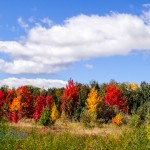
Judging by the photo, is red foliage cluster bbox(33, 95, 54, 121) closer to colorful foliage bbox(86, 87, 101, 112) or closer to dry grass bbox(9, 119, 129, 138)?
dry grass bbox(9, 119, 129, 138)

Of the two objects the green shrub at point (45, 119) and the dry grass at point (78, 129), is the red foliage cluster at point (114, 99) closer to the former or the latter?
the dry grass at point (78, 129)

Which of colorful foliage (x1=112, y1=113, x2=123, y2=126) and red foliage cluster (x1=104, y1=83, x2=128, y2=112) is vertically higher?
red foliage cluster (x1=104, y1=83, x2=128, y2=112)

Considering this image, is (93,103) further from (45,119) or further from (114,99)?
(45,119)

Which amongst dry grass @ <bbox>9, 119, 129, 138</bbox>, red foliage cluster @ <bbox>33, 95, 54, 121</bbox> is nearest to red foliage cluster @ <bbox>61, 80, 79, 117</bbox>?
red foliage cluster @ <bbox>33, 95, 54, 121</bbox>

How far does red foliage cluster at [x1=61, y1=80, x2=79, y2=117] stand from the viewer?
78438 millimetres

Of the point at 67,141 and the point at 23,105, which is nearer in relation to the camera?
the point at 67,141

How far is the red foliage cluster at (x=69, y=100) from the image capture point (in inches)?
3088

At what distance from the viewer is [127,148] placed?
86.1 feet

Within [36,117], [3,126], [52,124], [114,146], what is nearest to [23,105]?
[36,117]

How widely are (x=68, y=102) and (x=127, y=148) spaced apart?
52460 mm

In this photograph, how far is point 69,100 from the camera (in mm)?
78562

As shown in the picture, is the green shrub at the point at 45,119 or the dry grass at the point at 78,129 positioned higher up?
the green shrub at the point at 45,119

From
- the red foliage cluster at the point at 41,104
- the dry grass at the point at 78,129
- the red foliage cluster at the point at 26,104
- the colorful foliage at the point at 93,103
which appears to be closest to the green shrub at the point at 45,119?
the dry grass at the point at 78,129

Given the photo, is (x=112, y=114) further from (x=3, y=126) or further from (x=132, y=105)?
(x=3, y=126)
